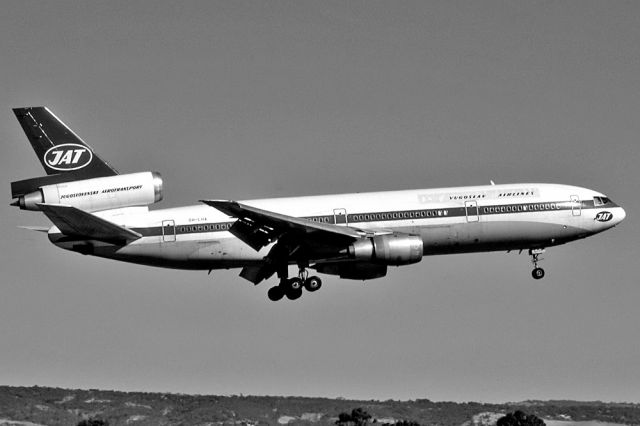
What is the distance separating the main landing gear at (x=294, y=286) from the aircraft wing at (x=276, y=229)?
9.16 feet

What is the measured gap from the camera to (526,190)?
61188 mm

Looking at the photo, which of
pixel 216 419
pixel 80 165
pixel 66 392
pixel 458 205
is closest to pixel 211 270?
pixel 80 165

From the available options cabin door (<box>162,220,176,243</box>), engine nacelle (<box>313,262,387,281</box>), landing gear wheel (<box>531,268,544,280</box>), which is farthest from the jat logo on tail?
landing gear wheel (<box>531,268,544,280</box>)

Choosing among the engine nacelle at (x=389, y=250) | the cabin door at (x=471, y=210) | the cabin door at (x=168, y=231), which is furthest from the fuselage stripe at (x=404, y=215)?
the engine nacelle at (x=389, y=250)

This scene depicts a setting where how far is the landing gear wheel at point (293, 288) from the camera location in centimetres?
6016

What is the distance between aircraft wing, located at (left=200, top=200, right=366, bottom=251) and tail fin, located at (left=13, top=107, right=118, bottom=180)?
8.09 metres

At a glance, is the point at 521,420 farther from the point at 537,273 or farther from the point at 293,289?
the point at 293,289

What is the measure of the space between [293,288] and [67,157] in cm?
1321

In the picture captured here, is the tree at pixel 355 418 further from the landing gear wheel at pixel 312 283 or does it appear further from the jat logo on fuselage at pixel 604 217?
the landing gear wheel at pixel 312 283

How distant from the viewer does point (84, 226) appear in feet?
186

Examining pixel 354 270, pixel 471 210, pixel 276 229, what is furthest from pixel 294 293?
pixel 471 210

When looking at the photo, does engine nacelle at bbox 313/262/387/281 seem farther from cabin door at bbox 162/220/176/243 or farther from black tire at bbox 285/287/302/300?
cabin door at bbox 162/220/176/243

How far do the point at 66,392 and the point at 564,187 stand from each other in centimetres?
10223

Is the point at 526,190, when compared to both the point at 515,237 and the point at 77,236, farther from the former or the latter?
the point at 77,236
